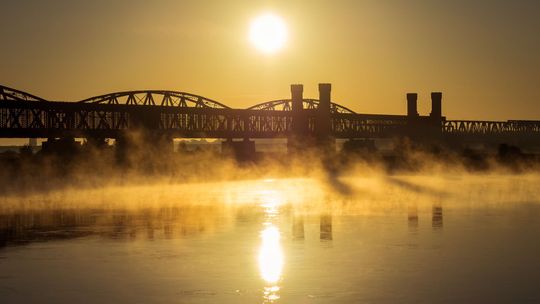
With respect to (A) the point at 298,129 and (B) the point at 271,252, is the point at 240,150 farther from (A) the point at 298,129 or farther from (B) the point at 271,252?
(B) the point at 271,252

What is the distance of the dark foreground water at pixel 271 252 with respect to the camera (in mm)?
23375

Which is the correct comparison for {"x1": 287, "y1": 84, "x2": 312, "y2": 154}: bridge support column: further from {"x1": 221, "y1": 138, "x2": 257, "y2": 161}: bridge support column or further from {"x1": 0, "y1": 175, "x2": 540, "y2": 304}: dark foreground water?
{"x1": 0, "y1": 175, "x2": 540, "y2": 304}: dark foreground water

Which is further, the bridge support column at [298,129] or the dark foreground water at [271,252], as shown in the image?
the bridge support column at [298,129]

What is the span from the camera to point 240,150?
16712cm

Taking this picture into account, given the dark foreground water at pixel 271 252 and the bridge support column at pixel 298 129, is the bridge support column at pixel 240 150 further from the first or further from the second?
the dark foreground water at pixel 271 252

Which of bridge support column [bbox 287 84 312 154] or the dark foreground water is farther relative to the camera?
bridge support column [bbox 287 84 312 154]

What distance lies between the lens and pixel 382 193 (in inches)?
2692

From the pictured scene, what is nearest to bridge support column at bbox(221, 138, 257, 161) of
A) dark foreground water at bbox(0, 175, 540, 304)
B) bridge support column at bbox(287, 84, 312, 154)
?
bridge support column at bbox(287, 84, 312, 154)

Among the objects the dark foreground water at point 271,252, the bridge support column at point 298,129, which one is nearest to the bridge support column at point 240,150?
Answer: the bridge support column at point 298,129

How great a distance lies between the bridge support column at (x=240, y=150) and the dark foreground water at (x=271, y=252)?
105429 millimetres

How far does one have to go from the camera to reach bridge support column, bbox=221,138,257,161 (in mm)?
161500

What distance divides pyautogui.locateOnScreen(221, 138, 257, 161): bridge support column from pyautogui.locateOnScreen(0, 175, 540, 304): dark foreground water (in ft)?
346

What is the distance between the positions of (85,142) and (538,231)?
11817 cm

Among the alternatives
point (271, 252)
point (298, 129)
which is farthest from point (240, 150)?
point (271, 252)
